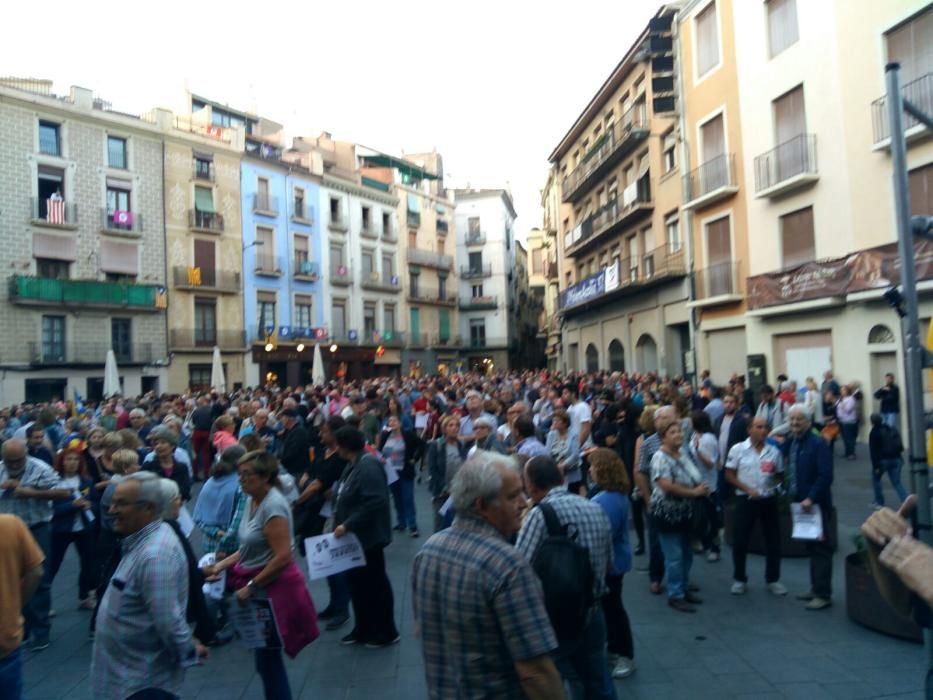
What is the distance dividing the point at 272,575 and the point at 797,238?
57.2 feet

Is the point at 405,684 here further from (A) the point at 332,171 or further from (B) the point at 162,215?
(A) the point at 332,171

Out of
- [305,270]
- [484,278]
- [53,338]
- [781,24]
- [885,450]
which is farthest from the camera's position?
[484,278]

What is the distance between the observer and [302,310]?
3922 centimetres

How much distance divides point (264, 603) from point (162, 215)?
3235 centimetres

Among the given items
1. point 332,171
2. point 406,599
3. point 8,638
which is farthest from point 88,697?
point 332,171

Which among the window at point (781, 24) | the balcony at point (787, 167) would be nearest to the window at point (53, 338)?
the balcony at point (787, 167)

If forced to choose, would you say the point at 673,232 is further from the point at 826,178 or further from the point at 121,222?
the point at 121,222

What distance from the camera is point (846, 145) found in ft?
52.0

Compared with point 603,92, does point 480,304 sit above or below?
below

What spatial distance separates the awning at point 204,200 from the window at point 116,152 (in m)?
3.51

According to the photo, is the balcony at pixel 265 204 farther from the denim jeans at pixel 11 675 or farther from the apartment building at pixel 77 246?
the denim jeans at pixel 11 675

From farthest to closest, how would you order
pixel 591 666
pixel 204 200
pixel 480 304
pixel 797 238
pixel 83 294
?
pixel 480 304, pixel 204 200, pixel 83 294, pixel 797 238, pixel 591 666

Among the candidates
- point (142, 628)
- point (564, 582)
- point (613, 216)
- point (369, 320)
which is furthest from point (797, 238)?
point (369, 320)

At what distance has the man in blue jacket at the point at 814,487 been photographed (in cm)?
569
